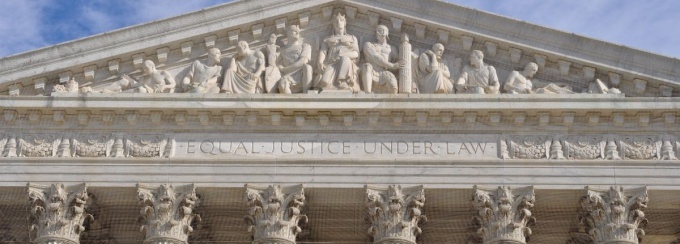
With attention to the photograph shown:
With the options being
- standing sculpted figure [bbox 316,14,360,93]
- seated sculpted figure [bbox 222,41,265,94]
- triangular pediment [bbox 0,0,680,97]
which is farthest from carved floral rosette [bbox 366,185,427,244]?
seated sculpted figure [bbox 222,41,265,94]

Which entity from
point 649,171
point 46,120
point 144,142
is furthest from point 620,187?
point 46,120

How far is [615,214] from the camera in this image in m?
31.7

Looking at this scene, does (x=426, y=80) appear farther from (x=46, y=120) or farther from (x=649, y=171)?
(x=46, y=120)

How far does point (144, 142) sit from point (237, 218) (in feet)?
8.17

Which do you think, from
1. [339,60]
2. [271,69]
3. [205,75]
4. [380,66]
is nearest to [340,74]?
[339,60]

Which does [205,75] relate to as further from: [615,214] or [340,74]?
[615,214]

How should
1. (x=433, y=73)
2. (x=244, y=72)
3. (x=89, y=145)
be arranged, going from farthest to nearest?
(x=244, y=72) < (x=433, y=73) < (x=89, y=145)

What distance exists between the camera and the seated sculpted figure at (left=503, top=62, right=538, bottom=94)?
33.3m

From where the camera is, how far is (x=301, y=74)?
3378 cm

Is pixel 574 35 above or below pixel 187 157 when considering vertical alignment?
above

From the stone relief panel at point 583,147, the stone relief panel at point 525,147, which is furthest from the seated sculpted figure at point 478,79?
the stone relief panel at point 583,147

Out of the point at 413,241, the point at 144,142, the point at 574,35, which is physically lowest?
the point at 413,241

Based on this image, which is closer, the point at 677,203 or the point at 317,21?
the point at 677,203

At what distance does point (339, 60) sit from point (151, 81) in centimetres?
400
